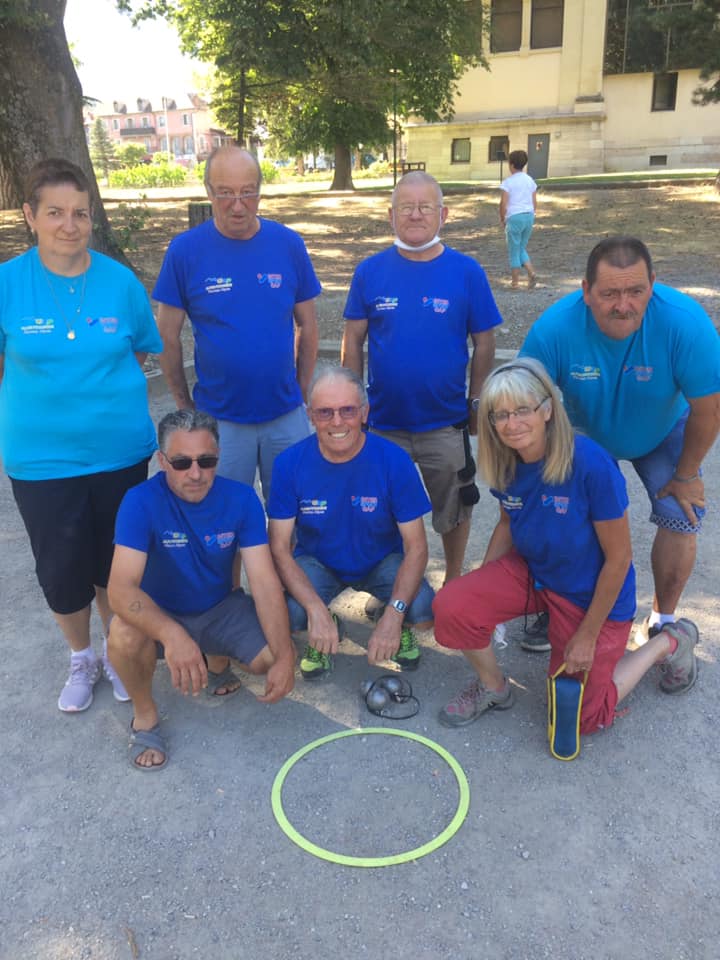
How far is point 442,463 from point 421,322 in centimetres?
68

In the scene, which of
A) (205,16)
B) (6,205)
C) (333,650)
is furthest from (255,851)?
(205,16)

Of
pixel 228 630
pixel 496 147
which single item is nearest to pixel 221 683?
pixel 228 630

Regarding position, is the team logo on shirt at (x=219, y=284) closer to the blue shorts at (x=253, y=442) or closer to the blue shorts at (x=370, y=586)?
the blue shorts at (x=253, y=442)

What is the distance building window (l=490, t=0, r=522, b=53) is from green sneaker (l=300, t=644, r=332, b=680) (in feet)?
115

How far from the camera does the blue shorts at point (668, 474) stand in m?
3.44

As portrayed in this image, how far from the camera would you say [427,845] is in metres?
2.61

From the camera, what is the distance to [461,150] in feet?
115

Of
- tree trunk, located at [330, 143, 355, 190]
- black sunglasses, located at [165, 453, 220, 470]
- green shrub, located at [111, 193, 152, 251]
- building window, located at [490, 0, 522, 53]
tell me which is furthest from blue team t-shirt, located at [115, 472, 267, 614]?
building window, located at [490, 0, 522, 53]

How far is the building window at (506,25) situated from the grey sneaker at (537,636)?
34.5m

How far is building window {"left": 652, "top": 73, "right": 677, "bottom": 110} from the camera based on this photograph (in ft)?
108

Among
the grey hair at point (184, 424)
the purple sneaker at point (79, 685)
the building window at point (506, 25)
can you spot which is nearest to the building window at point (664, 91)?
the building window at point (506, 25)

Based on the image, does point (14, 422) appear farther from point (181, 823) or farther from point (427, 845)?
point (427, 845)

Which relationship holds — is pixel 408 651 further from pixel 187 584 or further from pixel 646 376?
pixel 646 376

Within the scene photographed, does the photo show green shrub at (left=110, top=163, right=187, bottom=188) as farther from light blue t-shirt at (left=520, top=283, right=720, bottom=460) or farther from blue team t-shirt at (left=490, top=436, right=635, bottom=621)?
blue team t-shirt at (left=490, top=436, right=635, bottom=621)
